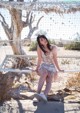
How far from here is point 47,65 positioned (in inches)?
222

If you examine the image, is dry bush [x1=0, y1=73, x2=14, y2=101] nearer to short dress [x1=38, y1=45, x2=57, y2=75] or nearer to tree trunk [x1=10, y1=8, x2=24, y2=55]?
short dress [x1=38, y1=45, x2=57, y2=75]

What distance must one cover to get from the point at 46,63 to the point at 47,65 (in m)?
0.05

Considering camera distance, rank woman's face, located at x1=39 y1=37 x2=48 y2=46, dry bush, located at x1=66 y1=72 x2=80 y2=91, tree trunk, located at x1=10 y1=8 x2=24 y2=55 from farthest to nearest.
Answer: tree trunk, located at x1=10 y1=8 x2=24 y2=55 < dry bush, located at x1=66 y1=72 x2=80 y2=91 < woman's face, located at x1=39 y1=37 x2=48 y2=46

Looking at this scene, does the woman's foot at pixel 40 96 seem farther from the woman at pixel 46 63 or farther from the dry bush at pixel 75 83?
the dry bush at pixel 75 83

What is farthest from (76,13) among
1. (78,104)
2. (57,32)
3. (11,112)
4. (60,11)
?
(11,112)

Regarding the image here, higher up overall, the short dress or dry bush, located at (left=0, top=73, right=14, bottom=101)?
the short dress

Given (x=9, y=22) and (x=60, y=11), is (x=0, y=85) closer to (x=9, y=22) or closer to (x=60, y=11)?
(x=60, y=11)

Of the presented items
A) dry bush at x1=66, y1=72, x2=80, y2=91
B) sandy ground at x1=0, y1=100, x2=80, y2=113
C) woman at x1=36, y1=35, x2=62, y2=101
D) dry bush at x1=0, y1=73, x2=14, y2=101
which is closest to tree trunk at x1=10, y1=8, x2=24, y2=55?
dry bush at x1=66, y1=72, x2=80, y2=91

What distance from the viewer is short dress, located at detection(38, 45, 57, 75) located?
5594 mm

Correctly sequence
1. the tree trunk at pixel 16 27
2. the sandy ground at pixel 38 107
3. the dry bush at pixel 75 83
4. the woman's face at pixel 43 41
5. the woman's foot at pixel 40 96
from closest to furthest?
the sandy ground at pixel 38 107
the woman's foot at pixel 40 96
the woman's face at pixel 43 41
the dry bush at pixel 75 83
the tree trunk at pixel 16 27

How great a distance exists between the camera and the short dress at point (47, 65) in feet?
18.4

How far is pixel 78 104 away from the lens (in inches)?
216

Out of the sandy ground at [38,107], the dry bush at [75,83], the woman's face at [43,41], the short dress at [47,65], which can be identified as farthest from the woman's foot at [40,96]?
the dry bush at [75,83]

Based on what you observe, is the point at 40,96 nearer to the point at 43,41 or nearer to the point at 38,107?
the point at 38,107
